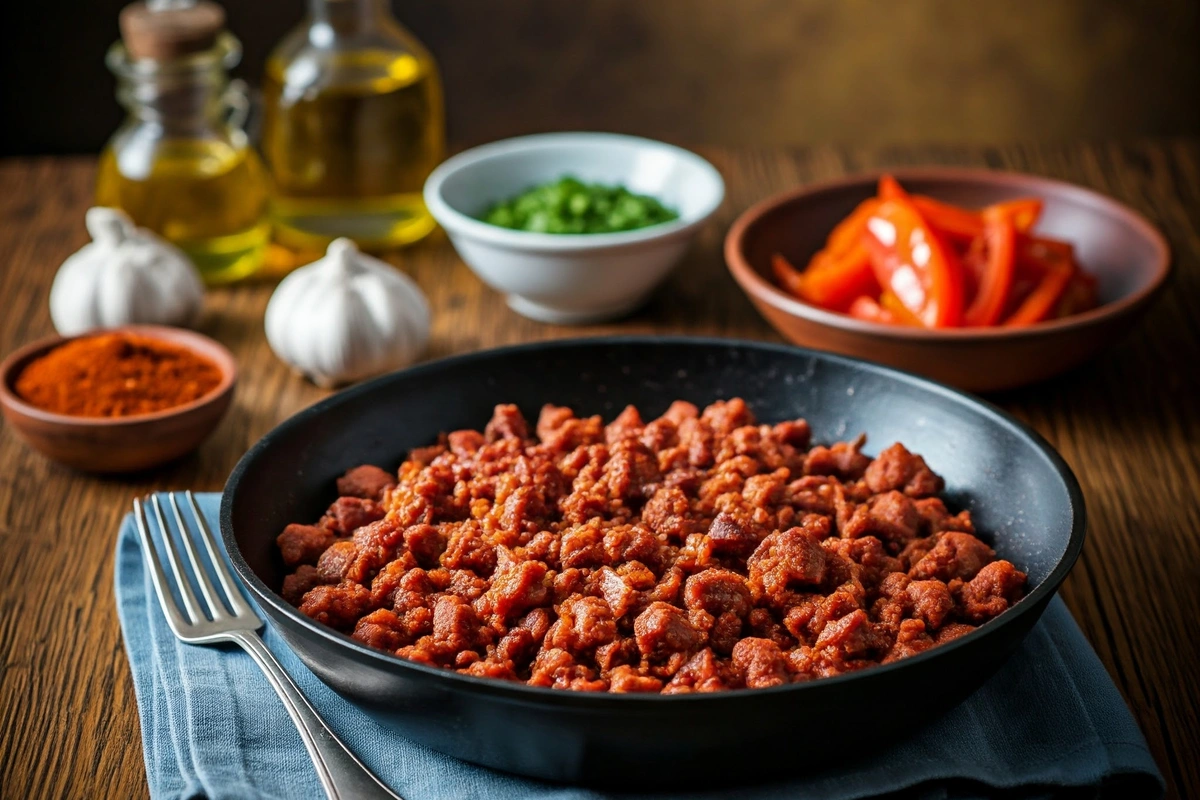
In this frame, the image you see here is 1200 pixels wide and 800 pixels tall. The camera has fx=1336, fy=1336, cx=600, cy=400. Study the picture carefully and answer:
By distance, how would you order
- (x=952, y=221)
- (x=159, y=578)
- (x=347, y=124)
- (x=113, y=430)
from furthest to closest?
(x=347, y=124) < (x=952, y=221) < (x=113, y=430) < (x=159, y=578)

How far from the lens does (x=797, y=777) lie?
1.78 meters

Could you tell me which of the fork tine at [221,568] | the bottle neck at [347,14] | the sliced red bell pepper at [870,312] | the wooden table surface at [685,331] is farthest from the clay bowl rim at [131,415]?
the sliced red bell pepper at [870,312]

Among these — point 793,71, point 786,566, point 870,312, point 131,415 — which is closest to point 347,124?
point 131,415

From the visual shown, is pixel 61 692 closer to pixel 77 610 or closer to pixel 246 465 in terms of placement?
pixel 77 610

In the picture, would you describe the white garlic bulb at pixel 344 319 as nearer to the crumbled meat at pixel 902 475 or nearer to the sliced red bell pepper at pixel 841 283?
the sliced red bell pepper at pixel 841 283

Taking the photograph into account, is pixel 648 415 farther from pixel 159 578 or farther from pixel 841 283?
pixel 159 578

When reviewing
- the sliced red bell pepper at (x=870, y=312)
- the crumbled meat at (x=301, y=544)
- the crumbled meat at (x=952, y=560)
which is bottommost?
the sliced red bell pepper at (x=870, y=312)

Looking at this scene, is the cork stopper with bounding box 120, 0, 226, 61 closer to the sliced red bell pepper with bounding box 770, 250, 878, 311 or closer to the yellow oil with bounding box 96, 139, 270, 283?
the yellow oil with bounding box 96, 139, 270, 283

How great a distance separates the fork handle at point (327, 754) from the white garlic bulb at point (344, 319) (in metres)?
1.23

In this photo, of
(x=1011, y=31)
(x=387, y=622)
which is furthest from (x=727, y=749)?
(x=1011, y=31)

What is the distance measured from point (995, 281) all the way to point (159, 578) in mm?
1928

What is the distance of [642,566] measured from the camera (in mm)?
1978

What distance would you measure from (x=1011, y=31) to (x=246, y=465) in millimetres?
5072

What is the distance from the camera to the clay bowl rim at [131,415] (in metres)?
2.63
